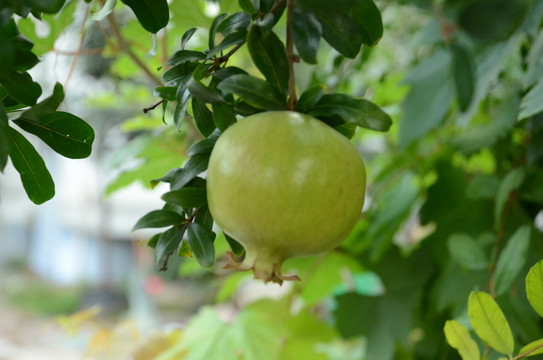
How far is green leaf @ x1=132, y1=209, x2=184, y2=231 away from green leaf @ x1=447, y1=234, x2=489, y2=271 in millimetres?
190

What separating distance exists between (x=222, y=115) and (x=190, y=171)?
1.0 inches

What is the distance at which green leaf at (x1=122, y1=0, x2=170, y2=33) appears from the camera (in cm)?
18

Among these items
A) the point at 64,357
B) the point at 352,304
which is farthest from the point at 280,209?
the point at 64,357

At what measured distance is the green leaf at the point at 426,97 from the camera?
46 cm

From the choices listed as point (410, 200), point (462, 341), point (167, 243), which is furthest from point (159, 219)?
point (410, 200)

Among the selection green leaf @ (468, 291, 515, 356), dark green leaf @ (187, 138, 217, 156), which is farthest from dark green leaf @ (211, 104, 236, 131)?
green leaf @ (468, 291, 515, 356)

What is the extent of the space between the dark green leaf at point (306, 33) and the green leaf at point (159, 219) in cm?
8

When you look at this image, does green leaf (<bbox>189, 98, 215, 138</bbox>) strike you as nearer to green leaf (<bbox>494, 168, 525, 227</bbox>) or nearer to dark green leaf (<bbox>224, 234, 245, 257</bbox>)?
dark green leaf (<bbox>224, 234, 245, 257</bbox>)

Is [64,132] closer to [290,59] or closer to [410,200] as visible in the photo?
[290,59]

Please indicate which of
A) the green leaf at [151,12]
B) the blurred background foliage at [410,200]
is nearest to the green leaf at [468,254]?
the blurred background foliage at [410,200]

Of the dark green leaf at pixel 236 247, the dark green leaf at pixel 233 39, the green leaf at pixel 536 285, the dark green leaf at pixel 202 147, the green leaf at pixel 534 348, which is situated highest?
the dark green leaf at pixel 233 39

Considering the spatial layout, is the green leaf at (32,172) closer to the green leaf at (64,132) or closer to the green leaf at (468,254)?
the green leaf at (64,132)

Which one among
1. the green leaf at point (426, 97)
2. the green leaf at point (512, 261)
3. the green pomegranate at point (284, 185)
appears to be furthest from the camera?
the green leaf at point (426, 97)

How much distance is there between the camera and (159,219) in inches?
7.7
